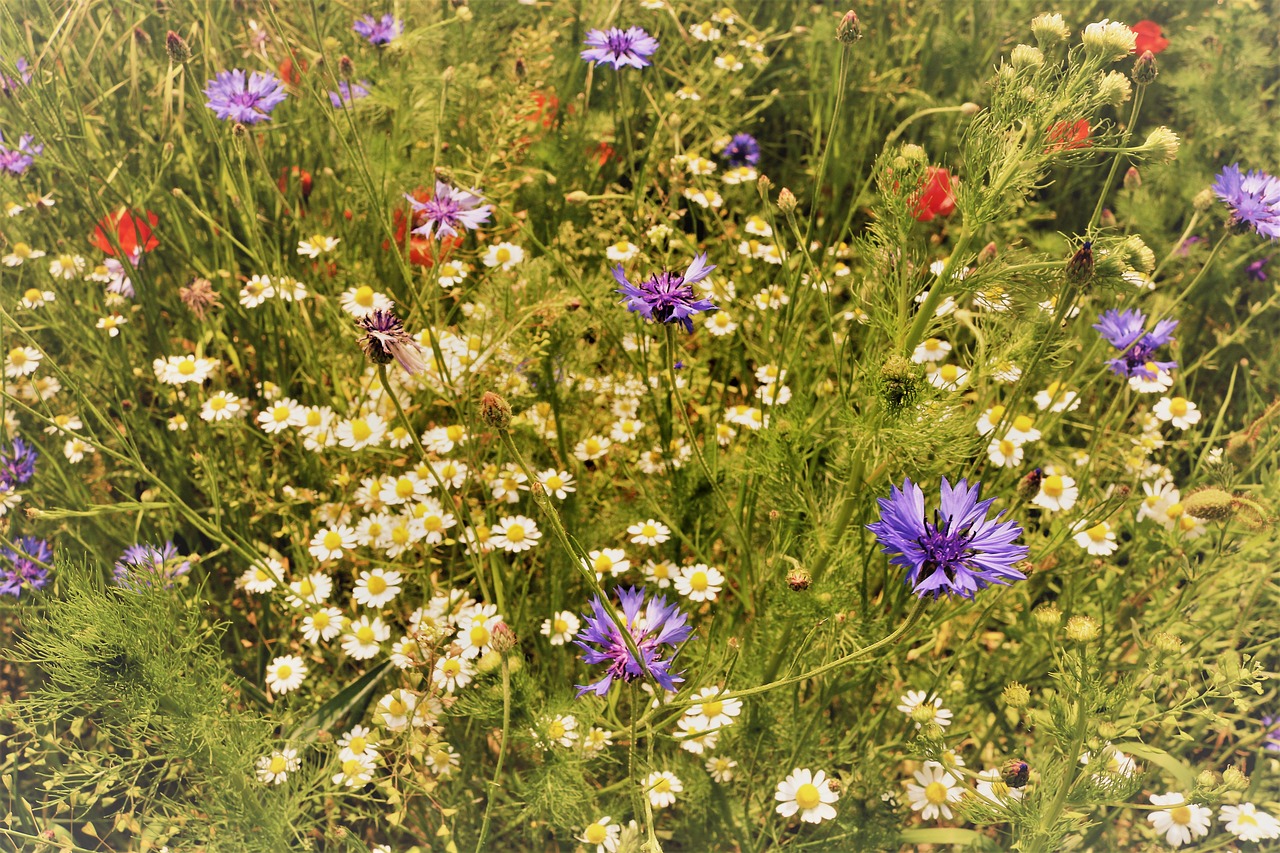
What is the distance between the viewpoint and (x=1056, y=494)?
1427 mm

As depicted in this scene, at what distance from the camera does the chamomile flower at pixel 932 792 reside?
3.97 feet

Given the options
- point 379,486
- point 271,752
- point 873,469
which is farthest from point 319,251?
point 873,469

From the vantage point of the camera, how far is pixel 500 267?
64.1 inches

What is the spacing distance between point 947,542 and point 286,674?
39.0 inches

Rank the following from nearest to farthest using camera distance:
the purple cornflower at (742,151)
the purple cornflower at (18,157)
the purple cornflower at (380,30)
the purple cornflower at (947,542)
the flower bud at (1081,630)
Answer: the purple cornflower at (947,542)
the flower bud at (1081,630)
the purple cornflower at (18,157)
the purple cornflower at (380,30)
the purple cornflower at (742,151)

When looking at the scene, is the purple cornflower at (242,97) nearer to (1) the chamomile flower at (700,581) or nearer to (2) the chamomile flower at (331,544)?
(2) the chamomile flower at (331,544)

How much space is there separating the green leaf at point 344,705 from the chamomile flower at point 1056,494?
3.60ft

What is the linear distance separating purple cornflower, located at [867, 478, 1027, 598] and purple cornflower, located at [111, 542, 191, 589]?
3.15ft

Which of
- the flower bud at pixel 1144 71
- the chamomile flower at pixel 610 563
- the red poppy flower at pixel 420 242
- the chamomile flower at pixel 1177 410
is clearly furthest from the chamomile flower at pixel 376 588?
the chamomile flower at pixel 1177 410

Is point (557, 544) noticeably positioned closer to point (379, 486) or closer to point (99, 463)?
point (379, 486)

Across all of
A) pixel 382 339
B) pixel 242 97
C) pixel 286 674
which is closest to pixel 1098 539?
pixel 382 339

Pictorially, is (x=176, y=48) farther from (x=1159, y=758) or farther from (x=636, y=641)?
(x=1159, y=758)

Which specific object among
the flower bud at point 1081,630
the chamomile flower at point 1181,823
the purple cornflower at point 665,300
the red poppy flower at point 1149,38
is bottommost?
the chamomile flower at point 1181,823

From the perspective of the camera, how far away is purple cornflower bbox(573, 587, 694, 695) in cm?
98
